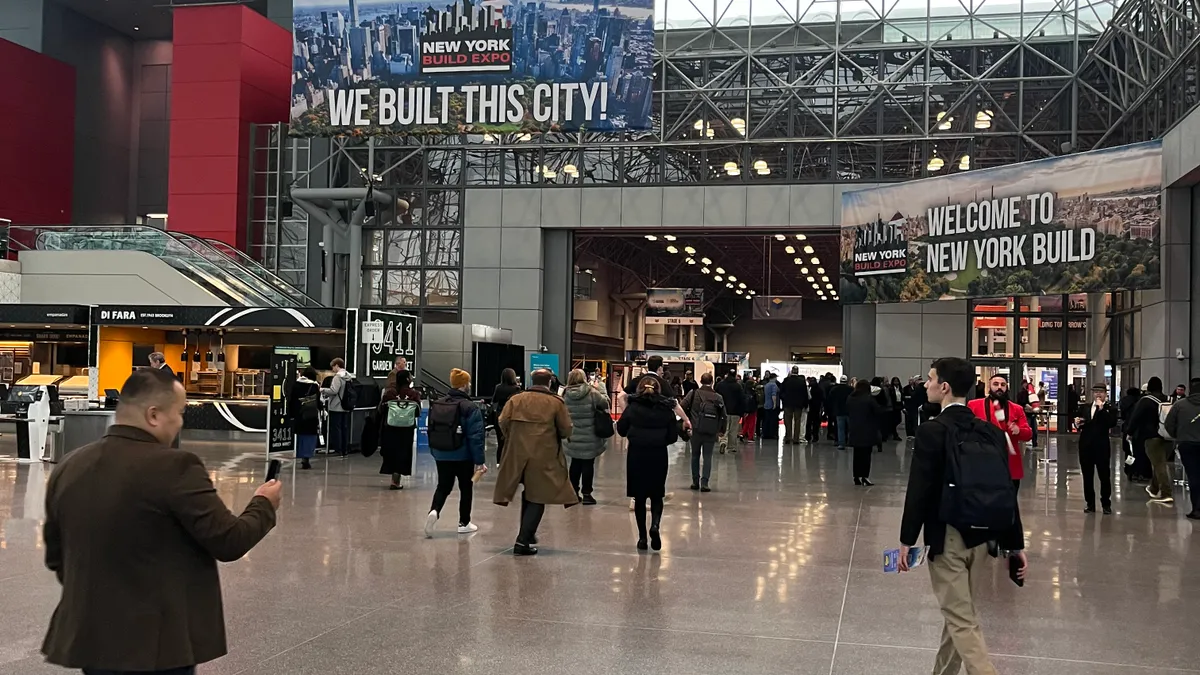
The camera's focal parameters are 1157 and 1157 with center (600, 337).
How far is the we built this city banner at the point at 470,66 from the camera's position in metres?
24.3

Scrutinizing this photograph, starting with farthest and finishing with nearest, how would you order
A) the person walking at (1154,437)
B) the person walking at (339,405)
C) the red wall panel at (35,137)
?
the red wall panel at (35,137)
the person walking at (339,405)
the person walking at (1154,437)

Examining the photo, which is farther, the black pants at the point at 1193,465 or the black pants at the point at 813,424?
the black pants at the point at 813,424

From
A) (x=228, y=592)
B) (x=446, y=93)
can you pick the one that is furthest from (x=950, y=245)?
(x=228, y=592)

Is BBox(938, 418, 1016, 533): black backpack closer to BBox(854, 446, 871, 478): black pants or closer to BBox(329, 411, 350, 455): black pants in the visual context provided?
BBox(854, 446, 871, 478): black pants

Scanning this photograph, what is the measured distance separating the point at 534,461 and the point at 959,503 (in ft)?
15.3

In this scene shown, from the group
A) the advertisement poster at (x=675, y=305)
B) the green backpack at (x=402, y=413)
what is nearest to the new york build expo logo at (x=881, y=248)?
the advertisement poster at (x=675, y=305)

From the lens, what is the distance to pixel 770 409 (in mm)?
26109

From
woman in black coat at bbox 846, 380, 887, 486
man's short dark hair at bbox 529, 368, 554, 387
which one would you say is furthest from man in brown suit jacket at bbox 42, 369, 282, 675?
woman in black coat at bbox 846, 380, 887, 486

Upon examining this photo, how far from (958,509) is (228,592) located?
4803 millimetres

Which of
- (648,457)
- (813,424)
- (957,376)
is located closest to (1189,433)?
(648,457)

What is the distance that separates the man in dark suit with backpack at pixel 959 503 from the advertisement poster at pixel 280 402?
1407cm

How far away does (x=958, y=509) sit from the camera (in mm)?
5000

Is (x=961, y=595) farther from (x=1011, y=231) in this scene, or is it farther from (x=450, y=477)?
(x=1011, y=231)

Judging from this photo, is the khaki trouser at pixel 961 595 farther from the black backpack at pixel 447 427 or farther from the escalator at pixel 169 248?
the escalator at pixel 169 248
